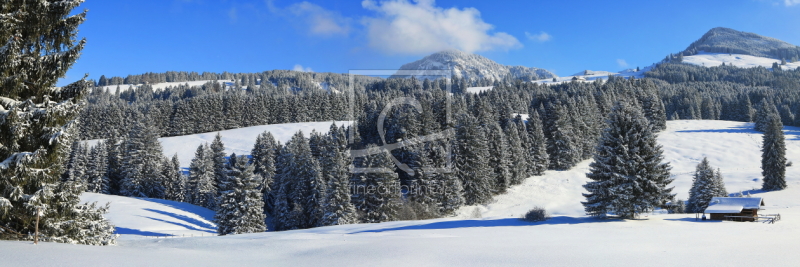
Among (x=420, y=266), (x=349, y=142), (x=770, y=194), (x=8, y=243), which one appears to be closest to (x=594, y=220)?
(x=420, y=266)

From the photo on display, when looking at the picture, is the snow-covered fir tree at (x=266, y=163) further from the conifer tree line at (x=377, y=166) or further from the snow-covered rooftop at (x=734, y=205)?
the snow-covered rooftop at (x=734, y=205)

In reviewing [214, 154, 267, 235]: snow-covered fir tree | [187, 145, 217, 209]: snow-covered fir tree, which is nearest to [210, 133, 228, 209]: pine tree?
[187, 145, 217, 209]: snow-covered fir tree

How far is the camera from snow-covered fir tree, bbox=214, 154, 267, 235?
36156 mm

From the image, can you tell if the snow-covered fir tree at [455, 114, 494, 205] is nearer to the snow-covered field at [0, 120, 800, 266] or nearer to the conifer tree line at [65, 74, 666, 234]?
the conifer tree line at [65, 74, 666, 234]

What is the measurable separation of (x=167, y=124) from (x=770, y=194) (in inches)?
4174

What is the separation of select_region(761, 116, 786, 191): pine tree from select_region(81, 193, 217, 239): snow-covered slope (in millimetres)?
63125

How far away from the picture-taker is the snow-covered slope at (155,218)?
36.7 m

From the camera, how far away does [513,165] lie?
55469mm

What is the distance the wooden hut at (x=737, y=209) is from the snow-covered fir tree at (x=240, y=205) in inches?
1386

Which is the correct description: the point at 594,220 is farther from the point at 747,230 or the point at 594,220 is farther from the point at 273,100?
the point at 273,100

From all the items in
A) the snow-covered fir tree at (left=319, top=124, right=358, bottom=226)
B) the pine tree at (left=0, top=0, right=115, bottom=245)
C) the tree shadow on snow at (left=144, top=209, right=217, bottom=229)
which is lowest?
the tree shadow on snow at (left=144, top=209, right=217, bottom=229)

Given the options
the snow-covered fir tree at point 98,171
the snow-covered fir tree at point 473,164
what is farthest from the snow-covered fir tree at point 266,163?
the snow-covered fir tree at point 473,164

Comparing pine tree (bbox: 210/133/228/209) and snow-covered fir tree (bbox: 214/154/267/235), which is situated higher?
pine tree (bbox: 210/133/228/209)

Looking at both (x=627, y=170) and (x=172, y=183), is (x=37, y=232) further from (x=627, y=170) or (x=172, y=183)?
(x=172, y=183)
